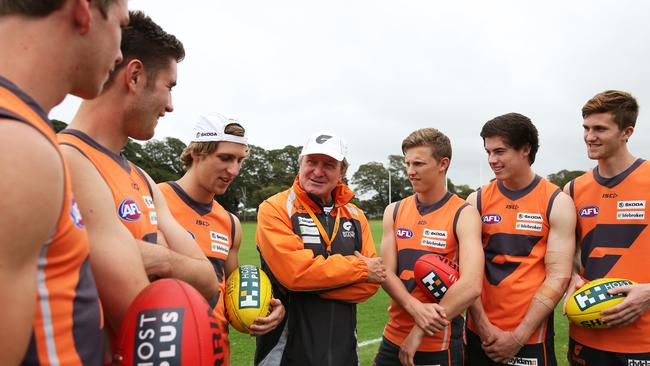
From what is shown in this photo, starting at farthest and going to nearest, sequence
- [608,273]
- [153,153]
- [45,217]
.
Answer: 1. [153,153]
2. [608,273]
3. [45,217]

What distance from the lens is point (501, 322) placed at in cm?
366

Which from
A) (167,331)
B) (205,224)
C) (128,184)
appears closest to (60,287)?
(167,331)

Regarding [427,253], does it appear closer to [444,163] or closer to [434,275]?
[434,275]

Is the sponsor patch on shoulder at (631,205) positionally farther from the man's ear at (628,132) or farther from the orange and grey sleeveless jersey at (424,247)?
the orange and grey sleeveless jersey at (424,247)

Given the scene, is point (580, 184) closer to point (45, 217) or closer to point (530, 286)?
point (530, 286)

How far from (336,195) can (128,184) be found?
1998 mm

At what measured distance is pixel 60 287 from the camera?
126 cm

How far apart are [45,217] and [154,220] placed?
1.19 metres

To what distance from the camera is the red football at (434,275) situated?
135 inches

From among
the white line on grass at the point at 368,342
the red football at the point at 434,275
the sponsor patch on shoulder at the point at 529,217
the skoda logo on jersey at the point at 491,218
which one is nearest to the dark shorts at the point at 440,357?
the red football at the point at 434,275

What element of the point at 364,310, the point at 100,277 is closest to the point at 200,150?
the point at 100,277

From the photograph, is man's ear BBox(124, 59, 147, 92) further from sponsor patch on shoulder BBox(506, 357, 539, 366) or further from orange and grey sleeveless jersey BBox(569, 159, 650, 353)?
orange and grey sleeveless jersey BBox(569, 159, 650, 353)

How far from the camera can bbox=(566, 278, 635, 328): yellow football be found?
3301mm

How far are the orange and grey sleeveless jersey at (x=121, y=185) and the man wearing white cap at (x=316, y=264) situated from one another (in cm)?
125
